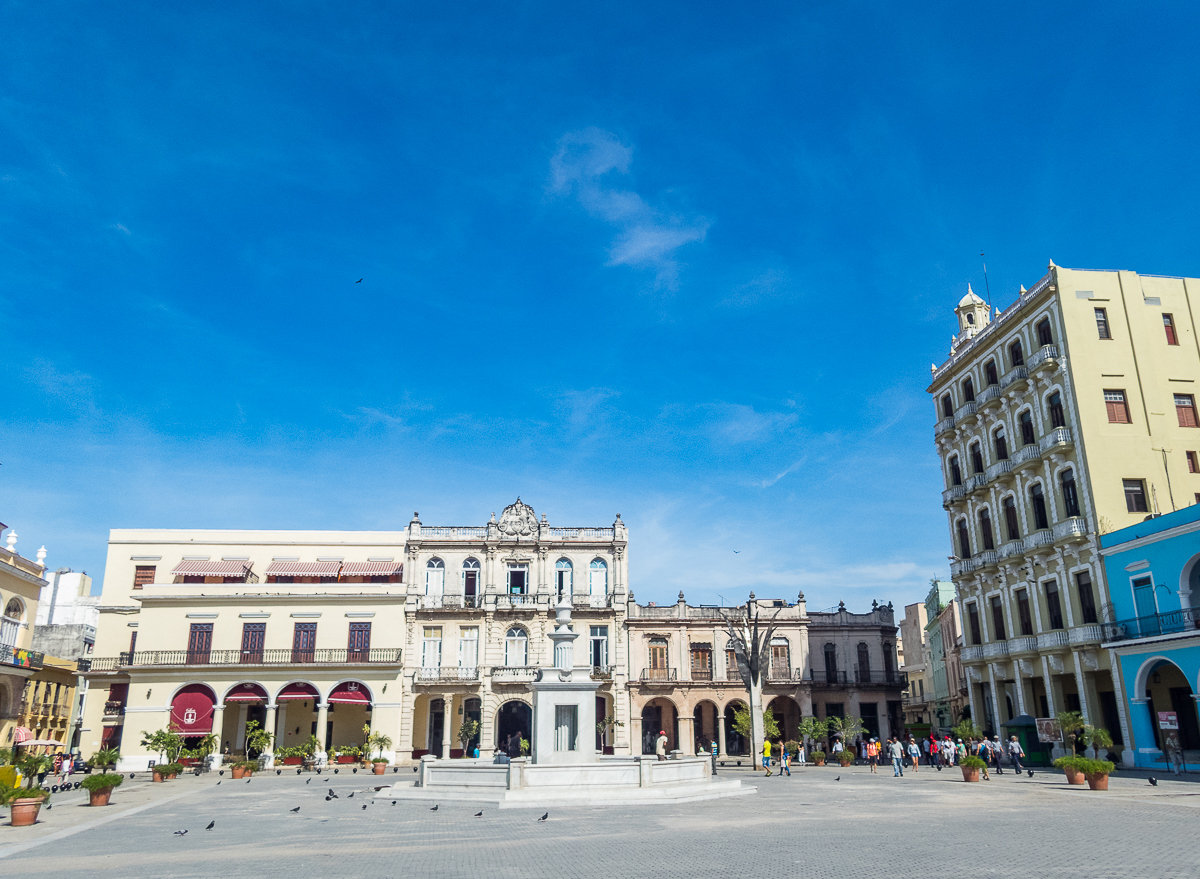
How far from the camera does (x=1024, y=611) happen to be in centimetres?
3769

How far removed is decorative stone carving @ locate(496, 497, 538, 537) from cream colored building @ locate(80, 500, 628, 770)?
0.29ft

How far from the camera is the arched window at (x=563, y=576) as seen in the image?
5200cm

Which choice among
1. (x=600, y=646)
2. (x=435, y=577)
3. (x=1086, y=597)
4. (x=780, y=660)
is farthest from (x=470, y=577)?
(x=1086, y=597)

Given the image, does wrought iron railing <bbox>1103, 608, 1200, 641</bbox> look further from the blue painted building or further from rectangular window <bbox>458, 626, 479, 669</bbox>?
rectangular window <bbox>458, 626, 479, 669</bbox>

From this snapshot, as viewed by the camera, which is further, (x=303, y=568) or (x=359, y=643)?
(x=303, y=568)

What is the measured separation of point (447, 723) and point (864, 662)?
85.6ft

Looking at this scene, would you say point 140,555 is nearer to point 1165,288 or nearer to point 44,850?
point 44,850

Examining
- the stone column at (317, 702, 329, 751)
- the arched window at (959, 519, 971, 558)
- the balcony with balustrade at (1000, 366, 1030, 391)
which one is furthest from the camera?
the stone column at (317, 702, 329, 751)

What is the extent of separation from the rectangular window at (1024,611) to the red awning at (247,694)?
37148 mm

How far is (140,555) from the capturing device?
165 ft

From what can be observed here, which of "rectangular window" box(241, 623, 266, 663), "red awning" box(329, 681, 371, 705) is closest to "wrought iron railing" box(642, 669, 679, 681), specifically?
"red awning" box(329, 681, 371, 705)

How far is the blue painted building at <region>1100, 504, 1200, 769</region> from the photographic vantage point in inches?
1149

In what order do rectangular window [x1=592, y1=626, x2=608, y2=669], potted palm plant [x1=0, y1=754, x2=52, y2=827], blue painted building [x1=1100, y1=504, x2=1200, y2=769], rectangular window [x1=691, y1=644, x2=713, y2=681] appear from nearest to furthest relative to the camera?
potted palm plant [x1=0, y1=754, x2=52, y2=827], blue painted building [x1=1100, y1=504, x2=1200, y2=769], rectangular window [x1=592, y1=626, x2=608, y2=669], rectangular window [x1=691, y1=644, x2=713, y2=681]

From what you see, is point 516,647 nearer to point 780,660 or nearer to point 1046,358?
point 780,660
